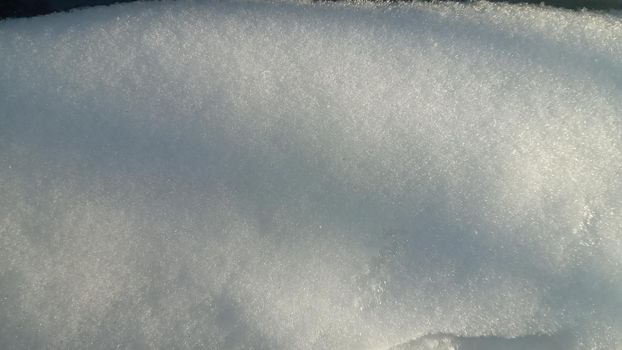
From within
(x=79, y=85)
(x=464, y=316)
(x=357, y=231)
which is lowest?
(x=464, y=316)

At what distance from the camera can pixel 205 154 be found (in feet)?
2.41

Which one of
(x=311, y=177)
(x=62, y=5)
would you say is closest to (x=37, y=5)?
(x=62, y=5)

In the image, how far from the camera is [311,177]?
0.73 meters

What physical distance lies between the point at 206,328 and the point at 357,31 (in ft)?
1.63

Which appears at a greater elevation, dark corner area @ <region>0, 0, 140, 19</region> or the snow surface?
dark corner area @ <region>0, 0, 140, 19</region>

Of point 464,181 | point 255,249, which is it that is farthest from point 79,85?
point 464,181

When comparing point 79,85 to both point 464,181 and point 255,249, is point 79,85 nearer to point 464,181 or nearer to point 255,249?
point 255,249

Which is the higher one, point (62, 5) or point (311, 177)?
point (62, 5)

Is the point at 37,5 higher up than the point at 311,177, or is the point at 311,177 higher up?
the point at 37,5

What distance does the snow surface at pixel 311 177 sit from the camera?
27.5 inches

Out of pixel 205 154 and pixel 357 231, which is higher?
pixel 205 154

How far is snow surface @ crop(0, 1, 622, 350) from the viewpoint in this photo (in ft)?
2.29

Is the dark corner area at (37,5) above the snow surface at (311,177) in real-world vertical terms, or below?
above

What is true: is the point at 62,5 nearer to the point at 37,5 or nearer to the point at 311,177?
the point at 37,5
